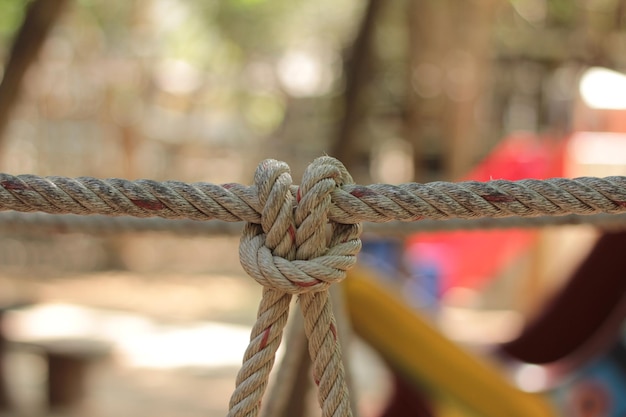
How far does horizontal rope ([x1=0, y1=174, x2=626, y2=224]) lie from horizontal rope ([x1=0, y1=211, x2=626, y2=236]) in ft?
1.29

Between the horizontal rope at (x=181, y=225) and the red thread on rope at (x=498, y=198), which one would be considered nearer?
the red thread on rope at (x=498, y=198)

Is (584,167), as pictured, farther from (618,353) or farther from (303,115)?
(303,115)

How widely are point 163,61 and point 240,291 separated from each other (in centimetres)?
176

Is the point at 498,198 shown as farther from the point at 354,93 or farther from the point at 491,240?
the point at 491,240

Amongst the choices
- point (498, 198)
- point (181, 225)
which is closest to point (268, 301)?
point (498, 198)

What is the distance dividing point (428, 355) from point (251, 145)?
12.6ft

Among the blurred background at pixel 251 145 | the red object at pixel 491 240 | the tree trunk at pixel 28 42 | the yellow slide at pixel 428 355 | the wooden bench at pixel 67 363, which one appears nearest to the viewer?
the yellow slide at pixel 428 355

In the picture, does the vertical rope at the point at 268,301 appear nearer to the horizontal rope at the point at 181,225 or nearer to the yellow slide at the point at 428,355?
the horizontal rope at the point at 181,225

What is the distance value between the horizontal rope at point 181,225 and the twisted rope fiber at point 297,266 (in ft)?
1.47

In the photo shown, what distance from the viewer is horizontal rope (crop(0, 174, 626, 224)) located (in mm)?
494

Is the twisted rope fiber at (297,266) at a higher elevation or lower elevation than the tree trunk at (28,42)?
lower

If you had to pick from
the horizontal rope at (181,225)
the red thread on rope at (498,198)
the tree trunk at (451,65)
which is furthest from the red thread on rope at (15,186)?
the tree trunk at (451,65)

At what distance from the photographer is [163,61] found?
503cm

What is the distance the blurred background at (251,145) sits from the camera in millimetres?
2588
